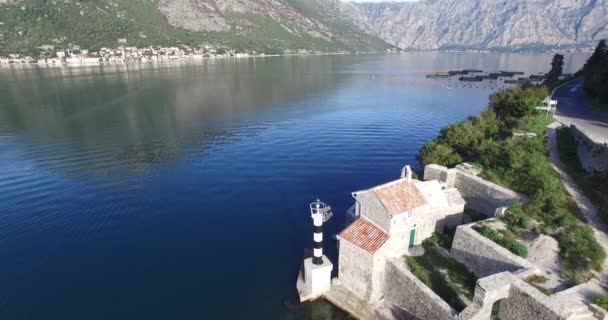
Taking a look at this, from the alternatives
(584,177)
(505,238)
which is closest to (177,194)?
(505,238)

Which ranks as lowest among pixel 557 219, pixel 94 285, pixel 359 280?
pixel 94 285

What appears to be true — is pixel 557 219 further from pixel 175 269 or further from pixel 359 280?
pixel 175 269

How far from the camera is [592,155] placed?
31.0 meters

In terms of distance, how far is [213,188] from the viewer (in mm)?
39531

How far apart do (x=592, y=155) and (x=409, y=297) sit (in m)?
23.3

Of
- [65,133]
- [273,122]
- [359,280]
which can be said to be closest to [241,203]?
[359,280]

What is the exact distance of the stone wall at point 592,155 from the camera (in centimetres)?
2902

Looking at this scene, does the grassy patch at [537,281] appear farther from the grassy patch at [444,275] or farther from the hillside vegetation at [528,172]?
the grassy patch at [444,275]

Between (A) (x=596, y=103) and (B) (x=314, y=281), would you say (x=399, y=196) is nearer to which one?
(B) (x=314, y=281)

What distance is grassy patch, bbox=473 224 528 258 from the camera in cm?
2027

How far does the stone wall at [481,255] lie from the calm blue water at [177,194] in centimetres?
888

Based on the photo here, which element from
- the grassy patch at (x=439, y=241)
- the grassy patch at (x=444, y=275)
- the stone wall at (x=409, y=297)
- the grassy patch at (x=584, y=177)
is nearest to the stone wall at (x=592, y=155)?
the grassy patch at (x=584, y=177)

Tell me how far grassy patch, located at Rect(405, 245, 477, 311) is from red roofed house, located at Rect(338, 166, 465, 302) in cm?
134

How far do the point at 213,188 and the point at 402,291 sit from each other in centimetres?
2478
